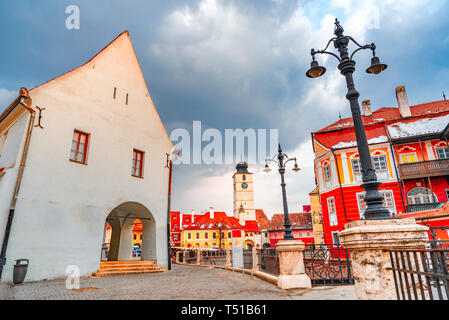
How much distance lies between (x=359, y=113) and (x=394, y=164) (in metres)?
22.3

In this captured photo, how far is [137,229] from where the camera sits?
6359cm

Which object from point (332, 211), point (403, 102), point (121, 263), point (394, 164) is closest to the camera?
point (121, 263)

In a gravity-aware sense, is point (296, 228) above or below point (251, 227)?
below

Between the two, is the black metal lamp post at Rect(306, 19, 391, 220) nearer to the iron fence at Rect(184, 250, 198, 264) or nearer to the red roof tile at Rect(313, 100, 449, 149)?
the red roof tile at Rect(313, 100, 449, 149)

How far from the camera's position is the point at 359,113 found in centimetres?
448

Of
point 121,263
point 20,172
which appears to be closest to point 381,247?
point 20,172

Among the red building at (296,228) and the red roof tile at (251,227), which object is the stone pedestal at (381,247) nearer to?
the red building at (296,228)

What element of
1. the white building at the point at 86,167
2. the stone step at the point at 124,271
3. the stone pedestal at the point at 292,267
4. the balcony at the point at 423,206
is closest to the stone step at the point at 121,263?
the stone step at the point at 124,271

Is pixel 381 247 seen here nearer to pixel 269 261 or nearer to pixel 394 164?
pixel 269 261

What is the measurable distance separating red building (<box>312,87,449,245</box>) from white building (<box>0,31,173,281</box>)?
15808mm

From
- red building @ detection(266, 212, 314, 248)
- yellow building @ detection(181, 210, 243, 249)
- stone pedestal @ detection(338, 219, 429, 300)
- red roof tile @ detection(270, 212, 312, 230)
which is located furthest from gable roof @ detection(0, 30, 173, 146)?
red roof tile @ detection(270, 212, 312, 230)

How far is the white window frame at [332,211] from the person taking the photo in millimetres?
23455

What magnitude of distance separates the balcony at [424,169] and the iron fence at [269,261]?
1634 cm
